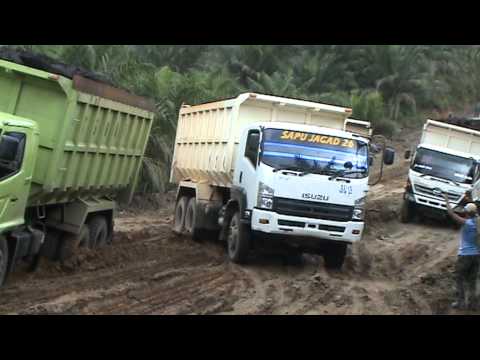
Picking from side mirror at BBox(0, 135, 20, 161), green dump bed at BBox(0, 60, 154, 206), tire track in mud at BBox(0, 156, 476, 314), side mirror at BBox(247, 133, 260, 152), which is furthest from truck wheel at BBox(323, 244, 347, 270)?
side mirror at BBox(0, 135, 20, 161)

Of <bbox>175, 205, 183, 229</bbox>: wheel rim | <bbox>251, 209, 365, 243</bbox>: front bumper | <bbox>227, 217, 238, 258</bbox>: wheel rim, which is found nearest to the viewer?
<bbox>251, 209, 365, 243</bbox>: front bumper

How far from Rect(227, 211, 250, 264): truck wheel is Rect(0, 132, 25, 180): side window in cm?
468

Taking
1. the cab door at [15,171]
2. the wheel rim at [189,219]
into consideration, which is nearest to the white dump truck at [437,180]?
the wheel rim at [189,219]

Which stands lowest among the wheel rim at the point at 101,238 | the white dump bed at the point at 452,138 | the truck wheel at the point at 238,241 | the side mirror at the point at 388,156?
the wheel rim at the point at 101,238

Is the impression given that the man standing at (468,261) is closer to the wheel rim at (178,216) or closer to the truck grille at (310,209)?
the truck grille at (310,209)

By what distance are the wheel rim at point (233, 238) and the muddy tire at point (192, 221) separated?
2.11 meters

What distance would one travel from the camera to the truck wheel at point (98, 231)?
1291cm

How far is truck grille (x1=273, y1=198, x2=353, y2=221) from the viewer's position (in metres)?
12.1

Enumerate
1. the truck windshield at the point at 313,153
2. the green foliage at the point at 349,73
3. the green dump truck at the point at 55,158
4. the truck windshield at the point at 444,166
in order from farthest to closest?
the green foliage at the point at 349,73 < the truck windshield at the point at 444,166 < the truck windshield at the point at 313,153 < the green dump truck at the point at 55,158

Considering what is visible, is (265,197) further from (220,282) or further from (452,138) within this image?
(452,138)

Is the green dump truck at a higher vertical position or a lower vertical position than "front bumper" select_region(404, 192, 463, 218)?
lower

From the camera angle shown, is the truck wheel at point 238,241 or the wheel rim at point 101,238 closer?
the truck wheel at point 238,241

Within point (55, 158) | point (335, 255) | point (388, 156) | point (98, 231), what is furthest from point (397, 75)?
point (55, 158)

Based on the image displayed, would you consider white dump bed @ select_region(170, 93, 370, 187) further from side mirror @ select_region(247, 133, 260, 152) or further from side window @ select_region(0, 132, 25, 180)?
side window @ select_region(0, 132, 25, 180)
